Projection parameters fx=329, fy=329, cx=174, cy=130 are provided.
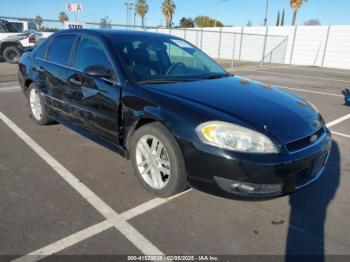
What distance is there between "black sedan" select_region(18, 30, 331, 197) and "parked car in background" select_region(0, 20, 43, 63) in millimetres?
11054

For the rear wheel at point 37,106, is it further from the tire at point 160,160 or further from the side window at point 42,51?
the tire at point 160,160

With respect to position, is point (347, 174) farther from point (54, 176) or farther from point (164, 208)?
point (54, 176)

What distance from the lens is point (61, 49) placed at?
183 inches

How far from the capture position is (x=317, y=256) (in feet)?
8.20

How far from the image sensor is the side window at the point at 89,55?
3.75 m

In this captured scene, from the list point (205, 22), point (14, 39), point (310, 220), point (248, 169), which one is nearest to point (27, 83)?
point (248, 169)

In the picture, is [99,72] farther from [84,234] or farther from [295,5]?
[295,5]

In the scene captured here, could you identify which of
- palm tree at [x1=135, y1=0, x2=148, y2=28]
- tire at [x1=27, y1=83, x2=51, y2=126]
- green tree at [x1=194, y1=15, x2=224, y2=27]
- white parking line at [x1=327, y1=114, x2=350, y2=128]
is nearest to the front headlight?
tire at [x1=27, y1=83, x2=51, y2=126]

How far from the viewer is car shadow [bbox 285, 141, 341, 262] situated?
2.54m

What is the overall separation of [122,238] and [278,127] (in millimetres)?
1590

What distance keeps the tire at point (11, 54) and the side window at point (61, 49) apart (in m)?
10.8

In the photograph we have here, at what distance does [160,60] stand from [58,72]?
149 centimetres

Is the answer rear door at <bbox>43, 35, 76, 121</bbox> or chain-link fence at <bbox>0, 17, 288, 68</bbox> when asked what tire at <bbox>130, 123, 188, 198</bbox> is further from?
chain-link fence at <bbox>0, 17, 288, 68</bbox>

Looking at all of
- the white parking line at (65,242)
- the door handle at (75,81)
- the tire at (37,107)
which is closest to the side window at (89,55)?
the door handle at (75,81)
